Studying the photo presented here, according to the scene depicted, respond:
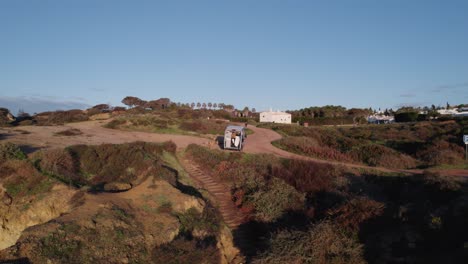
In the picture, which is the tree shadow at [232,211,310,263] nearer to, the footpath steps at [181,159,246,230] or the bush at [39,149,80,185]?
the footpath steps at [181,159,246,230]

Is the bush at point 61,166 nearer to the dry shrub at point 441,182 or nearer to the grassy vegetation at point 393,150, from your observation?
the dry shrub at point 441,182

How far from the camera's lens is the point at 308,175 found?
1476 centimetres

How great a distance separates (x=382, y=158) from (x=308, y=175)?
685 centimetres

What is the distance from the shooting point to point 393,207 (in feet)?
35.1

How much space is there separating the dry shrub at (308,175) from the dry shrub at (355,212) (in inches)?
109

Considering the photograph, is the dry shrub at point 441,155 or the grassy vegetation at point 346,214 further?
the dry shrub at point 441,155

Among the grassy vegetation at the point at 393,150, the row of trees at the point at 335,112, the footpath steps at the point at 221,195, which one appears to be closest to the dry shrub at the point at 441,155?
the grassy vegetation at the point at 393,150

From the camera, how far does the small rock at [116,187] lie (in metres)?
11.8

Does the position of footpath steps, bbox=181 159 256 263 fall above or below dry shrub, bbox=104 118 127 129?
→ below

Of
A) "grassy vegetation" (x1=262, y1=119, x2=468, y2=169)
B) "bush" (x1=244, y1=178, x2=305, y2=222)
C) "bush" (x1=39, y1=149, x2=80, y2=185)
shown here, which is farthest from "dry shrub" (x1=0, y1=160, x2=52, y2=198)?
"grassy vegetation" (x1=262, y1=119, x2=468, y2=169)


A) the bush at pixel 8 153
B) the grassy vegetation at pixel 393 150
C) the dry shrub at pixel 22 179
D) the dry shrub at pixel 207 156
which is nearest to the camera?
the dry shrub at pixel 22 179

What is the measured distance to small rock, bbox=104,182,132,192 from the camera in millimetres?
11811

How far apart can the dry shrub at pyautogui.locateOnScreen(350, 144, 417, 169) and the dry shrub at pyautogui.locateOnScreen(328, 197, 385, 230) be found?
8.84 metres

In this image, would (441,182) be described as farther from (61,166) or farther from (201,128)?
(201,128)
